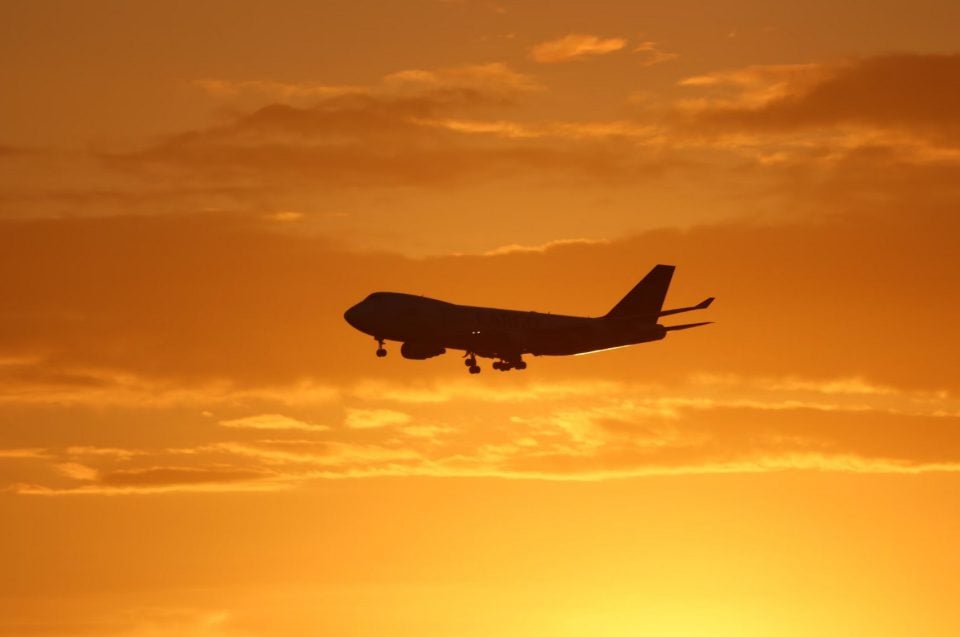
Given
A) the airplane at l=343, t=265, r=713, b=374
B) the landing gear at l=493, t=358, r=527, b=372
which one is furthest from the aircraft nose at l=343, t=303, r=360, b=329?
the landing gear at l=493, t=358, r=527, b=372

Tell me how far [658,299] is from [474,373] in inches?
1161

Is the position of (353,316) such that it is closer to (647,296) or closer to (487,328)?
(487,328)

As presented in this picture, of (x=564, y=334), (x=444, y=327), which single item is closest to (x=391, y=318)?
(x=444, y=327)

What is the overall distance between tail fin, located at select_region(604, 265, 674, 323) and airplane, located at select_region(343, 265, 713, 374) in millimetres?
7211

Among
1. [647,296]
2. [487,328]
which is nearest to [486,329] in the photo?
[487,328]

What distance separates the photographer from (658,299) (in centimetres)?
16812

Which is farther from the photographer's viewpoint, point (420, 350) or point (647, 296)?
point (647, 296)

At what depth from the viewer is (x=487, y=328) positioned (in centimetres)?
15112

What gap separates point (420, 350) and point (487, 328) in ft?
26.0

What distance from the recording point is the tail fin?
542ft

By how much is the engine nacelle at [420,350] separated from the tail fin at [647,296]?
70.9ft

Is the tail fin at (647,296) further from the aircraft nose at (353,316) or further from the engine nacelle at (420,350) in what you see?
the aircraft nose at (353,316)

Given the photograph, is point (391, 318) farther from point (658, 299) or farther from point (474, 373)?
point (658, 299)

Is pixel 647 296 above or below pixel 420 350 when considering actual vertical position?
above
